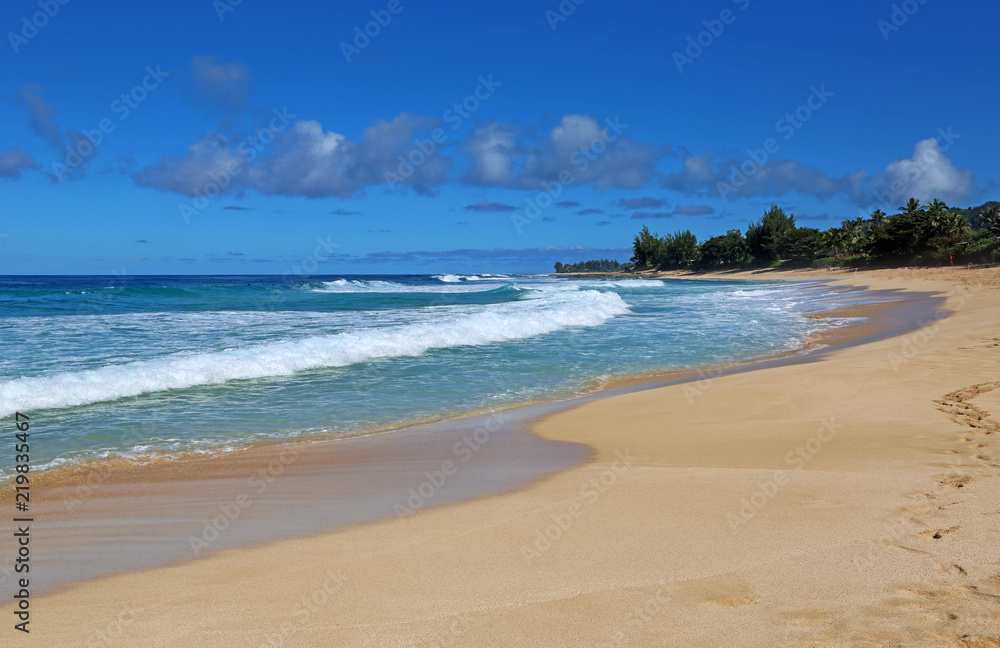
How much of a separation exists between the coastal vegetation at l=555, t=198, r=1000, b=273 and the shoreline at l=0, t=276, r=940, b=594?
5576 centimetres

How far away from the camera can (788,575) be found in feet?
10.6

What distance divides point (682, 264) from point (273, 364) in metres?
128

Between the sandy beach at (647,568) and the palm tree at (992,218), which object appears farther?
the palm tree at (992,218)

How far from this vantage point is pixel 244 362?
11.9 m

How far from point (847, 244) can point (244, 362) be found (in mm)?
89470

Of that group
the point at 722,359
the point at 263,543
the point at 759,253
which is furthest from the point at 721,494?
the point at 759,253

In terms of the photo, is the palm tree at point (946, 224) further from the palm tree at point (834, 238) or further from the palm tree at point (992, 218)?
the palm tree at point (834, 238)

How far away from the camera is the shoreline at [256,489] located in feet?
14.0

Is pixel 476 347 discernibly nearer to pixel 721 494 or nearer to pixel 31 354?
pixel 31 354

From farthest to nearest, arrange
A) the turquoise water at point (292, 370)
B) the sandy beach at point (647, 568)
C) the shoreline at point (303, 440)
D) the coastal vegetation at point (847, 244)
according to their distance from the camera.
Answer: the coastal vegetation at point (847, 244) → the turquoise water at point (292, 370) → the shoreline at point (303, 440) → the sandy beach at point (647, 568)

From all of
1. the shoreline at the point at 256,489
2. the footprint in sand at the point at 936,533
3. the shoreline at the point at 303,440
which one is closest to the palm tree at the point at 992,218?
the shoreline at the point at 303,440

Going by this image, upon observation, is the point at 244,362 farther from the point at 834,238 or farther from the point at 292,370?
the point at 834,238

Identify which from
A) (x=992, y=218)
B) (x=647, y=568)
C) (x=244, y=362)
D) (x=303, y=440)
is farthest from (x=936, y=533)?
(x=992, y=218)

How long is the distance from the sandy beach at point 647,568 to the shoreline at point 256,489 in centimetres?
26
